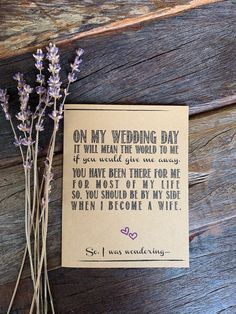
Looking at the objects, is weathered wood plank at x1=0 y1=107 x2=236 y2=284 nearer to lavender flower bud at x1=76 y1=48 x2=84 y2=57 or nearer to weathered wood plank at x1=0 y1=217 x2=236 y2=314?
weathered wood plank at x1=0 y1=217 x2=236 y2=314

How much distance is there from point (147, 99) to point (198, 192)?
215 mm

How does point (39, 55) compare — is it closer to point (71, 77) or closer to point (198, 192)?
point (71, 77)

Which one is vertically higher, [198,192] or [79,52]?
[79,52]

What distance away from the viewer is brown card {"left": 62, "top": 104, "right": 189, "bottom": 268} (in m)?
1.00

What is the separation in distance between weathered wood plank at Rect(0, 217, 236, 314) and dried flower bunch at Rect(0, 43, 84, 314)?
0.04 metres

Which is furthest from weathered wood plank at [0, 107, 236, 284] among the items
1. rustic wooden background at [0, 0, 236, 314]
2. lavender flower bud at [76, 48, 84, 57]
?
lavender flower bud at [76, 48, 84, 57]

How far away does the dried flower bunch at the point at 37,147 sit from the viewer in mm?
967

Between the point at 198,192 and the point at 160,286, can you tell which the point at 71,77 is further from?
the point at 160,286

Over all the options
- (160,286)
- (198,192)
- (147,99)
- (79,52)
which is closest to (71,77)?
(79,52)

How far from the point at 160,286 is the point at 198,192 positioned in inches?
8.0

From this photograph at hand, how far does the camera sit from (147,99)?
103 centimetres

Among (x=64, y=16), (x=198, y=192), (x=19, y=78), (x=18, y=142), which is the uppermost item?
(x=64, y=16)

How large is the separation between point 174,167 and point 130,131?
114 millimetres

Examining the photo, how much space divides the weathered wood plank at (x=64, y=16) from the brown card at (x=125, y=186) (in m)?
0.16
